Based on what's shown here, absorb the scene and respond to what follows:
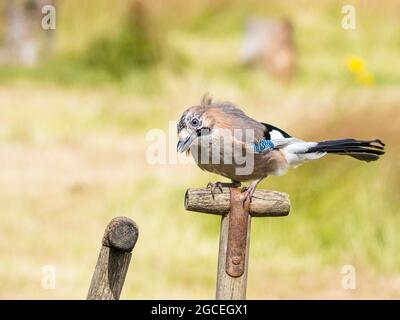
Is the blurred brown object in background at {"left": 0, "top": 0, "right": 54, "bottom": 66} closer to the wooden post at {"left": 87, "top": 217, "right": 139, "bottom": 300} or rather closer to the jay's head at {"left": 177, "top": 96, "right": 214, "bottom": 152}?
the jay's head at {"left": 177, "top": 96, "right": 214, "bottom": 152}

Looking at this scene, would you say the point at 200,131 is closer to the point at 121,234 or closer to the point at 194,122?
the point at 194,122

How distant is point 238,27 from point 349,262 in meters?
11.0

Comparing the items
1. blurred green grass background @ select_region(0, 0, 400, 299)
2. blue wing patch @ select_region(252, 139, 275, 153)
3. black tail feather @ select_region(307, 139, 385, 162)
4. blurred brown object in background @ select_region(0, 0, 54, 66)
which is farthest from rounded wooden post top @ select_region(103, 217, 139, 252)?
blurred brown object in background @ select_region(0, 0, 54, 66)

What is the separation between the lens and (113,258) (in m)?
4.58

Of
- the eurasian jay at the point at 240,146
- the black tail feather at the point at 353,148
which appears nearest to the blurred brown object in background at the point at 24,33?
the eurasian jay at the point at 240,146

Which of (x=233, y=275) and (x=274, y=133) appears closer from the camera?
(x=233, y=275)

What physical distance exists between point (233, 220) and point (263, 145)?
1.37ft

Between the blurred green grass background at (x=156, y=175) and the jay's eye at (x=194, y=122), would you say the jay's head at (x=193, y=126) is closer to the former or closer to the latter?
the jay's eye at (x=194, y=122)

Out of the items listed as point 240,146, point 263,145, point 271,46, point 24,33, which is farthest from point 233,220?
point 24,33

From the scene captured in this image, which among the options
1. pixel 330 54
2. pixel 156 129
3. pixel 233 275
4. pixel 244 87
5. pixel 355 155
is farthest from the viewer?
pixel 330 54

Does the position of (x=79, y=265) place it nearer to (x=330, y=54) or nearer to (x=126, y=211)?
(x=126, y=211)

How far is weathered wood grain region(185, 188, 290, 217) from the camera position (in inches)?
185

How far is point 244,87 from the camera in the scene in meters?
14.0
